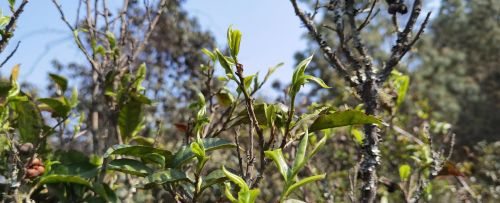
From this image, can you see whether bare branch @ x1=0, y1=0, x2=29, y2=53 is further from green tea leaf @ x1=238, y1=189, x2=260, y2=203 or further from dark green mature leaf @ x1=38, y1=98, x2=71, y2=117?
green tea leaf @ x1=238, y1=189, x2=260, y2=203

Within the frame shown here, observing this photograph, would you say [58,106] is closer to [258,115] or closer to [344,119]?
[258,115]

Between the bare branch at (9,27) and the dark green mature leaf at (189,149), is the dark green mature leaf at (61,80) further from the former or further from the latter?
the dark green mature leaf at (189,149)

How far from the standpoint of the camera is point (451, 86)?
22.6m

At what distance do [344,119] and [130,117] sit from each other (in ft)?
3.86

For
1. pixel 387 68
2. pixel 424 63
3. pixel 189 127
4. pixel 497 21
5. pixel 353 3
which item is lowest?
pixel 189 127

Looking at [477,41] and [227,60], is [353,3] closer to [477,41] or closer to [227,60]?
[227,60]

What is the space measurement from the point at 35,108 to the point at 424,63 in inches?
853

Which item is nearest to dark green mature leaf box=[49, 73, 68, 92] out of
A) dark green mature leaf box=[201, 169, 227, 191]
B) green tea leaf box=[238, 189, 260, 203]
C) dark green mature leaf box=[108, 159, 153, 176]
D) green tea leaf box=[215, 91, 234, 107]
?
green tea leaf box=[215, 91, 234, 107]

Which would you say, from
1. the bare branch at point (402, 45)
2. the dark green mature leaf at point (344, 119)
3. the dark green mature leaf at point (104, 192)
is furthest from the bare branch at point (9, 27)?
the bare branch at point (402, 45)

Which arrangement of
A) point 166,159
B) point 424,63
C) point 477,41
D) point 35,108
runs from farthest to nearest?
point 477,41
point 424,63
point 35,108
point 166,159

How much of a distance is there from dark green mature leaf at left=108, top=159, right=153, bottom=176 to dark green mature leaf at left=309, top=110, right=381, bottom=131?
1.62 ft

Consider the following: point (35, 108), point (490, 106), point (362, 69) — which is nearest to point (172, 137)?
point (35, 108)

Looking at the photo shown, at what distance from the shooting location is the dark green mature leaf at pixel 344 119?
4.20 ft

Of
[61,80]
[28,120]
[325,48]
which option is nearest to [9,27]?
[28,120]
